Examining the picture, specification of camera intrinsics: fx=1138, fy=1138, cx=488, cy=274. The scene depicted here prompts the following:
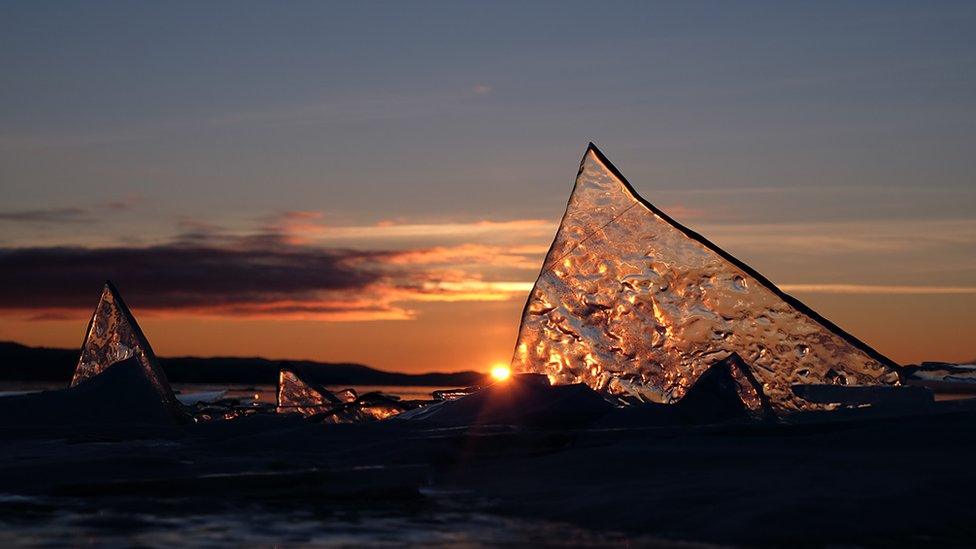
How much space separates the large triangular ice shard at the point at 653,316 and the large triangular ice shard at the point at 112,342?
531cm

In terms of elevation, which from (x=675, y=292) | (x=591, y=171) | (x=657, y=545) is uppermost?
(x=591, y=171)

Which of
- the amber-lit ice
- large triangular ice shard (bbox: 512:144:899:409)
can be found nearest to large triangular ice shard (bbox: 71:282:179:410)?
the amber-lit ice

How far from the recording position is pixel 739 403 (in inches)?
399

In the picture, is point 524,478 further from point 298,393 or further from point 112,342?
point 112,342

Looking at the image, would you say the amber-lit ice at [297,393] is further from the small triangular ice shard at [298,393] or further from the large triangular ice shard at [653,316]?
the large triangular ice shard at [653,316]

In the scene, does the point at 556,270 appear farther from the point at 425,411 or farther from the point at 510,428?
the point at 510,428

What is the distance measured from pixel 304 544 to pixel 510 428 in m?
4.57

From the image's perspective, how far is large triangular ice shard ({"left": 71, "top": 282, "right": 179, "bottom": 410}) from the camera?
14.8 metres

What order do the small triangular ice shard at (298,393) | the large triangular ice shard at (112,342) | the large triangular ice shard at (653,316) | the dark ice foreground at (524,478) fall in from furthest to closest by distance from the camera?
the small triangular ice shard at (298,393), the large triangular ice shard at (112,342), the large triangular ice shard at (653,316), the dark ice foreground at (524,478)

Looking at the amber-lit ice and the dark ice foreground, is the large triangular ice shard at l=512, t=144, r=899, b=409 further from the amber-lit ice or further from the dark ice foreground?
the amber-lit ice

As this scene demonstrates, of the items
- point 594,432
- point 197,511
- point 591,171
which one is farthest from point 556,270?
point 197,511

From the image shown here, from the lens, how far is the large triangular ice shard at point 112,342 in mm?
14766

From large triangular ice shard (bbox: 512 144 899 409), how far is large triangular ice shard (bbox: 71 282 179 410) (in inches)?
209

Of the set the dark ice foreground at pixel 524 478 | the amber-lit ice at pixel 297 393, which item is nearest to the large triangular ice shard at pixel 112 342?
the amber-lit ice at pixel 297 393
